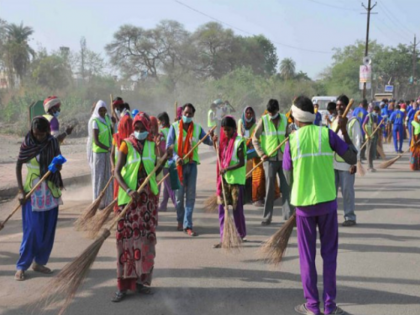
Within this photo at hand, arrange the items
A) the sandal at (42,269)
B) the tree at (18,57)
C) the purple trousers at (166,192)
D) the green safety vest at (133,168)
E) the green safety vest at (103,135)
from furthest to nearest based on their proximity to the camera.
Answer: the tree at (18,57) → the purple trousers at (166,192) → the green safety vest at (103,135) → the sandal at (42,269) → the green safety vest at (133,168)

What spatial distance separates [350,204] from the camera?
823 cm

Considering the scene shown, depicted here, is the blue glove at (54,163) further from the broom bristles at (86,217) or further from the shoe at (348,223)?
the shoe at (348,223)

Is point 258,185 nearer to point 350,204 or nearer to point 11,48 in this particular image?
point 350,204

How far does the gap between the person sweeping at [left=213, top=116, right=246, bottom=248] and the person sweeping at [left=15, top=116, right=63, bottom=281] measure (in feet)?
6.95

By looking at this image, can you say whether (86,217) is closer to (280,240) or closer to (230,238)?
(230,238)

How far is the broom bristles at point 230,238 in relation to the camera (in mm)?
6492

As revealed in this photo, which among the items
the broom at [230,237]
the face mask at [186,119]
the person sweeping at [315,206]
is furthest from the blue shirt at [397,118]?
the person sweeping at [315,206]

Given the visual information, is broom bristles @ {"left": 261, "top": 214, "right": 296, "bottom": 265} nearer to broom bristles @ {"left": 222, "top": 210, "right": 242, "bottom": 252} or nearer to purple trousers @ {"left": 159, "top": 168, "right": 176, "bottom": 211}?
broom bristles @ {"left": 222, "top": 210, "right": 242, "bottom": 252}

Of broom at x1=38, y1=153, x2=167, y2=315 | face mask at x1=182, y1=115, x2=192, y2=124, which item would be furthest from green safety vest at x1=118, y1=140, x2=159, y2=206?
face mask at x1=182, y1=115, x2=192, y2=124

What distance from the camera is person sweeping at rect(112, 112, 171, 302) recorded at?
508 centimetres

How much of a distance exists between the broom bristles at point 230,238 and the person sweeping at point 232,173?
35 cm

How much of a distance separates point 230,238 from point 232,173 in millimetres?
898

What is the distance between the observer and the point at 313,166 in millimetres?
4707

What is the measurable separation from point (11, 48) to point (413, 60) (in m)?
42.6
